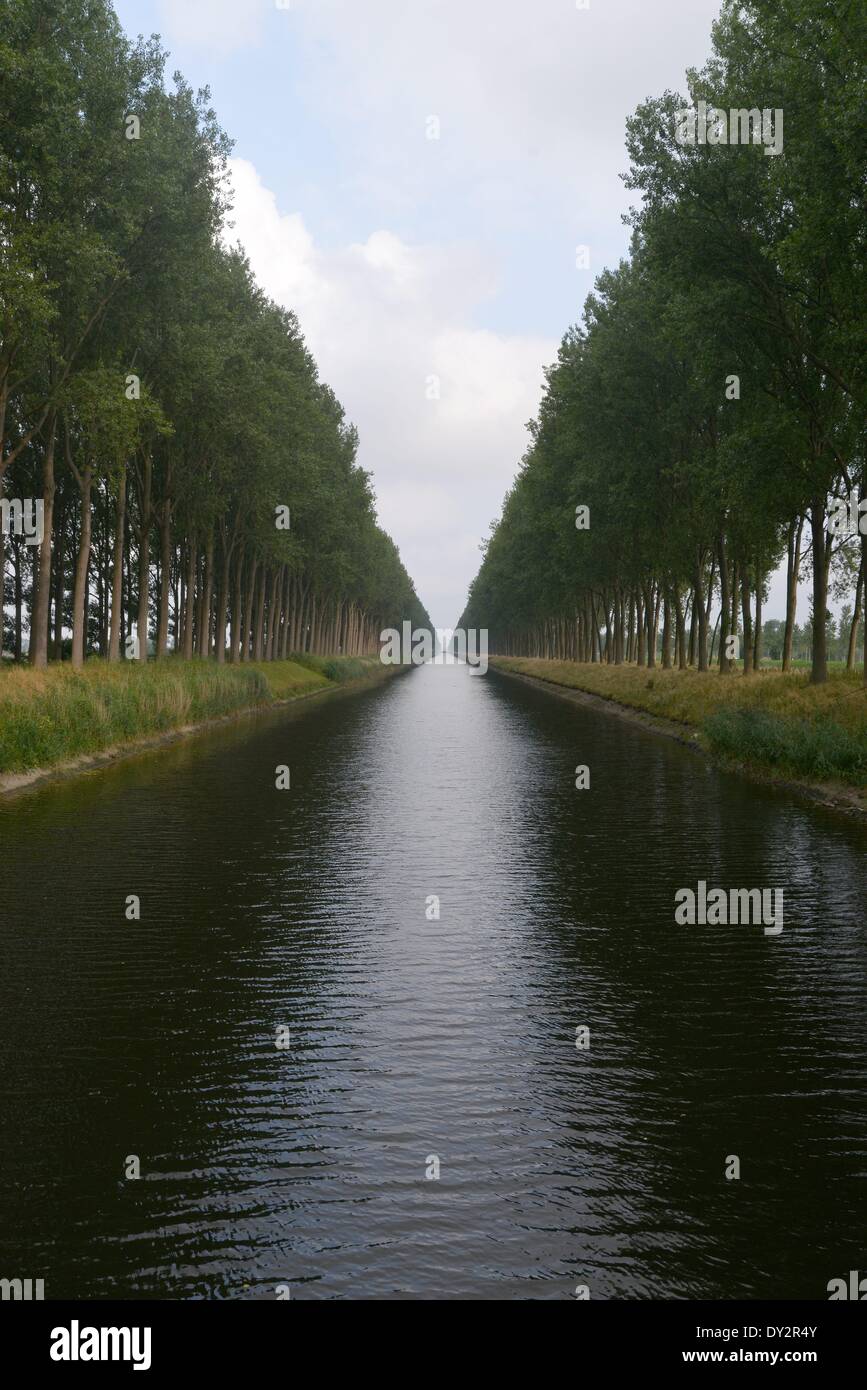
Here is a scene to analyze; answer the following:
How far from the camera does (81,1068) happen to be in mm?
6594

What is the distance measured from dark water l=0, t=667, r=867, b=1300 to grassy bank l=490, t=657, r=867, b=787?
223 inches

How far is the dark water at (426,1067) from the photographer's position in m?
4.53

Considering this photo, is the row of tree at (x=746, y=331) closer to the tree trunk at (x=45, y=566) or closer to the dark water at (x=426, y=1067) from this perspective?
the dark water at (x=426, y=1067)

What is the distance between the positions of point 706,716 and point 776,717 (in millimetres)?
5412

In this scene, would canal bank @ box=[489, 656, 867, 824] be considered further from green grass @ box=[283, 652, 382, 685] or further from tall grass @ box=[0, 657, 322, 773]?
green grass @ box=[283, 652, 382, 685]

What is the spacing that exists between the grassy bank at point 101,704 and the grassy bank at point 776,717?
14.5m

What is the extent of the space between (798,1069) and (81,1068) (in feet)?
14.3

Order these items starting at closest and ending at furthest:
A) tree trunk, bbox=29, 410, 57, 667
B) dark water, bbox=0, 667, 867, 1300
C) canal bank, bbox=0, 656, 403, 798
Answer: dark water, bbox=0, 667, 867, 1300, canal bank, bbox=0, 656, 403, 798, tree trunk, bbox=29, 410, 57, 667

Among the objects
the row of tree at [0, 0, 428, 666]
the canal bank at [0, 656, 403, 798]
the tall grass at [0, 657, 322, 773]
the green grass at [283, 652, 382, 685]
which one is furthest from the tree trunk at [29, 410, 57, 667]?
the green grass at [283, 652, 382, 685]

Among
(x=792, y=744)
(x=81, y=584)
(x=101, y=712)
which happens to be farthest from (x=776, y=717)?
(x=81, y=584)

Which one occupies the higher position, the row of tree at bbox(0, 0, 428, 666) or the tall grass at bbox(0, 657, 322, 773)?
the row of tree at bbox(0, 0, 428, 666)

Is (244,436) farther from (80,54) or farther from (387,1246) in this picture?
(387,1246)

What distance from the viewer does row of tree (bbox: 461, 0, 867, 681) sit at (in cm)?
2308

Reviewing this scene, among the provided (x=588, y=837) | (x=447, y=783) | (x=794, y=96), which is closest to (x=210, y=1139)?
(x=588, y=837)
